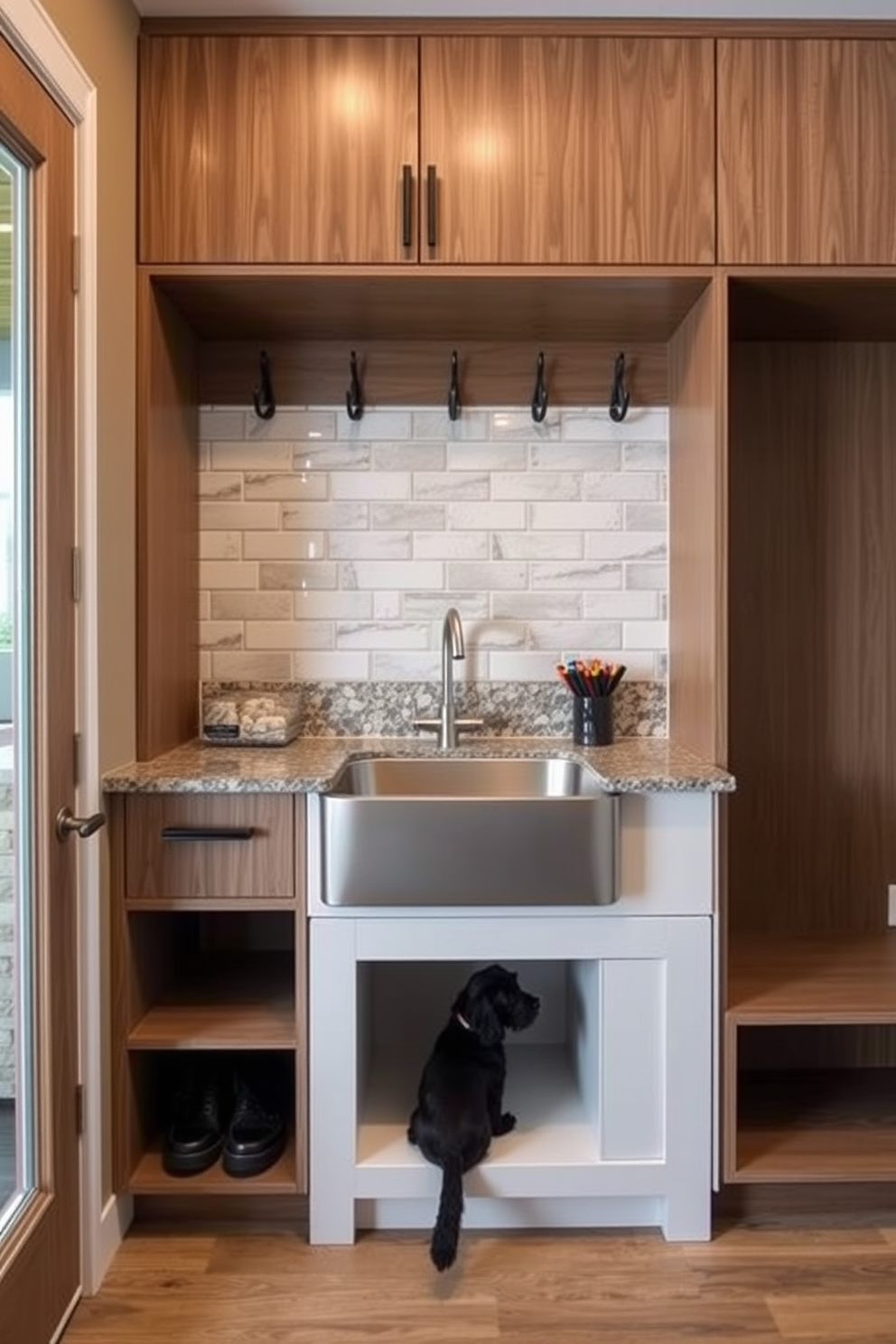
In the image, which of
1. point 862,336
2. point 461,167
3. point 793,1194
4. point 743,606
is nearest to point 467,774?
point 743,606

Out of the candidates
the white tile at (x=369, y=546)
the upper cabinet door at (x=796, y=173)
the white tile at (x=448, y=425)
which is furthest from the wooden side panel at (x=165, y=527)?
the upper cabinet door at (x=796, y=173)

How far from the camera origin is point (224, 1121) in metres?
1.75

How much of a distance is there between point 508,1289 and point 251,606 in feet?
5.11

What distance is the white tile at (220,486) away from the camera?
82.8 inches

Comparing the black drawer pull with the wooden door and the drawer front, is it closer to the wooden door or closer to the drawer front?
the drawer front

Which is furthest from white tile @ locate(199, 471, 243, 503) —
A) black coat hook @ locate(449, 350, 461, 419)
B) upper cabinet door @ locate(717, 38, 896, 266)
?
upper cabinet door @ locate(717, 38, 896, 266)

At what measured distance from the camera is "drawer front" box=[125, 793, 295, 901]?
63.2 inches

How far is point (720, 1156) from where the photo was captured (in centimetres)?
163

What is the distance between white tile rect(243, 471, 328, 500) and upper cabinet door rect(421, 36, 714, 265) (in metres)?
0.62

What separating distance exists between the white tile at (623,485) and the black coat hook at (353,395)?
1.96ft

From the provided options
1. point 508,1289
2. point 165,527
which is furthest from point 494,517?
point 508,1289

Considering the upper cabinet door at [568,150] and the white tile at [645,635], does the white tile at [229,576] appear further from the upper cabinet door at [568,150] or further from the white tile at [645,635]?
the white tile at [645,635]

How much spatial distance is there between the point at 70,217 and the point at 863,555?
6.29 feet

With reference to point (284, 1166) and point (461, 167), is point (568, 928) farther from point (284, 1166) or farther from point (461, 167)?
point (461, 167)
